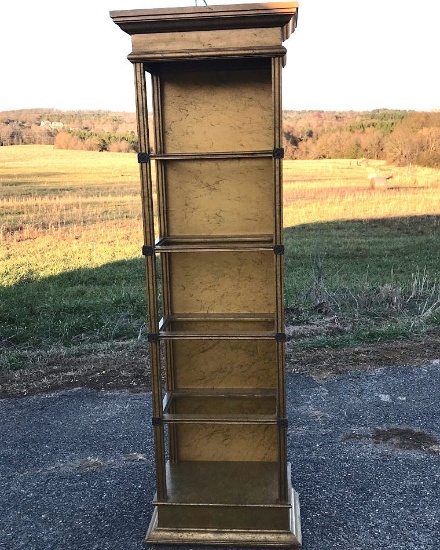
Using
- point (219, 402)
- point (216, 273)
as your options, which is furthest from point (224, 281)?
point (219, 402)

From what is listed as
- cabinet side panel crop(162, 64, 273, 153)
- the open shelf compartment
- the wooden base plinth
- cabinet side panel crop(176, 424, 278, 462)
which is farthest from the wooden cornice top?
the wooden base plinth

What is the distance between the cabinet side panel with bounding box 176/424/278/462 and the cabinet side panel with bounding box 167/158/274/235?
3.57 feet

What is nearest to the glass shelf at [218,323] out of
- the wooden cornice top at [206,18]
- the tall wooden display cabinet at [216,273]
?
the tall wooden display cabinet at [216,273]

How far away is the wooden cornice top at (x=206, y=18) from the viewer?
8.05ft

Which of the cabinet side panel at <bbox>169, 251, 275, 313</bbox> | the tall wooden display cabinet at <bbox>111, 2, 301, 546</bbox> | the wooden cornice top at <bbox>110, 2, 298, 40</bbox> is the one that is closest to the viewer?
the wooden cornice top at <bbox>110, 2, 298, 40</bbox>

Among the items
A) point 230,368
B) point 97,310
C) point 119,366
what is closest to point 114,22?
point 230,368

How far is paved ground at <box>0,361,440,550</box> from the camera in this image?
10.2 ft

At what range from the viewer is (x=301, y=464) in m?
3.81

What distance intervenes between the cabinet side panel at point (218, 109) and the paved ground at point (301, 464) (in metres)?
1.99

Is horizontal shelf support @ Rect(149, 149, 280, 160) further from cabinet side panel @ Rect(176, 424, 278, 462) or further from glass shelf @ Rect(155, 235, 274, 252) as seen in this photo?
cabinet side panel @ Rect(176, 424, 278, 462)

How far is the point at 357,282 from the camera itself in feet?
30.4

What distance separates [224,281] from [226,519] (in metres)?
1.19

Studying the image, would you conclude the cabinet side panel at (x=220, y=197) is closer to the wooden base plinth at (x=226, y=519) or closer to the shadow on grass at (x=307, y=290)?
the wooden base plinth at (x=226, y=519)

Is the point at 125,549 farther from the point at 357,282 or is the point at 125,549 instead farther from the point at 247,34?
the point at 357,282
